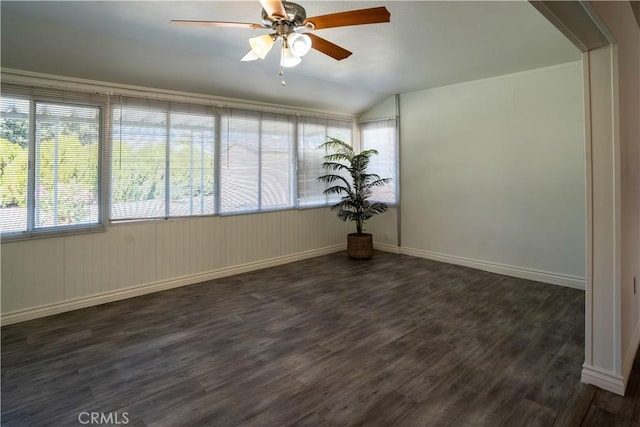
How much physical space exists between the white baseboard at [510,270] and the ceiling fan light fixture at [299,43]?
4.05m

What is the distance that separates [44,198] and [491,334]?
4.45 m

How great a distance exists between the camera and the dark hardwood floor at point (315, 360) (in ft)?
6.55

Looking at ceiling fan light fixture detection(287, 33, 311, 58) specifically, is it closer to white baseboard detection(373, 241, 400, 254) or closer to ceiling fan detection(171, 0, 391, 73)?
ceiling fan detection(171, 0, 391, 73)

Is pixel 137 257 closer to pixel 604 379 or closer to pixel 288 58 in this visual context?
pixel 288 58

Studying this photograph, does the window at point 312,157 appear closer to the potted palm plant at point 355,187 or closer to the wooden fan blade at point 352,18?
the potted palm plant at point 355,187

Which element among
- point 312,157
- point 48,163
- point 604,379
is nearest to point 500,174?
point 312,157

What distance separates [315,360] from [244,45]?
10.0ft

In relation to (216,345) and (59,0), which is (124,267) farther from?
(59,0)

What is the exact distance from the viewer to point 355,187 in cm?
575

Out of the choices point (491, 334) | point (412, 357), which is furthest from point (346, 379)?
point (491, 334)

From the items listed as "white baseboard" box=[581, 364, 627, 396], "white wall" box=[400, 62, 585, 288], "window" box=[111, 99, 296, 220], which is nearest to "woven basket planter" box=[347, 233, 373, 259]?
"white wall" box=[400, 62, 585, 288]

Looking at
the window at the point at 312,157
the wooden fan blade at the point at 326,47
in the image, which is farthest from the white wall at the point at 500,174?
the wooden fan blade at the point at 326,47

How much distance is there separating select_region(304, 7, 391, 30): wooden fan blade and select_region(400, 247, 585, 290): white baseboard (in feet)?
12.5

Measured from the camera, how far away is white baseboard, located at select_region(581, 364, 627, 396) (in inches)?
84.4
